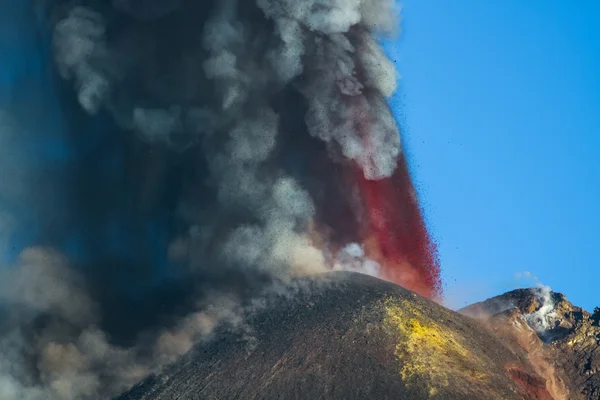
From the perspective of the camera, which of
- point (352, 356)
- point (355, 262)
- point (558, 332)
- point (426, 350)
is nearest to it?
point (352, 356)

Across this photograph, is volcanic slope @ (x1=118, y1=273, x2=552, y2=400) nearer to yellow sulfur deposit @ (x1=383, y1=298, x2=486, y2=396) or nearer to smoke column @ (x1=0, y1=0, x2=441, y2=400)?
yellow sulfur deposit @ (x1=383, y1=298, x2=486, y2=396)

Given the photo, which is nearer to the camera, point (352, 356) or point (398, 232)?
point (352, 356)

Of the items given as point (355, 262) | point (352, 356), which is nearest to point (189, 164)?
point (355, 262)

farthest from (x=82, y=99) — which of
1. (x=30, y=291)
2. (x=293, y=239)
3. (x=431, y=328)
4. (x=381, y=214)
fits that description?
(x=431, y=328)

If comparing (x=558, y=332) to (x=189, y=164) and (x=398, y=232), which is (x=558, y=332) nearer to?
(x=398, y=232)

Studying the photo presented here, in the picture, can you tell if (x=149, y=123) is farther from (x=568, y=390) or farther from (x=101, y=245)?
(x=568, y=390)

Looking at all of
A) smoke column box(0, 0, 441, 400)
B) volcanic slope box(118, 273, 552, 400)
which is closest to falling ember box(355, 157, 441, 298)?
smoke column box(0, 0, 441, 400)
